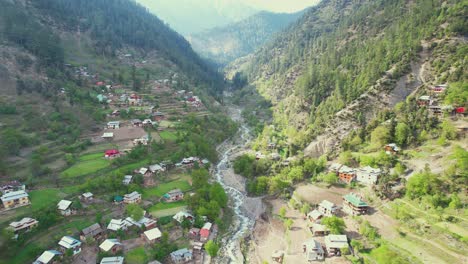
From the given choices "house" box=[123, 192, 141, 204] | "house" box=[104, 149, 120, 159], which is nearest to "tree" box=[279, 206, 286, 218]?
"house" box=[123, 192, 141, 204]

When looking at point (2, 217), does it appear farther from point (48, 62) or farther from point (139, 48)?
point (139, 48)

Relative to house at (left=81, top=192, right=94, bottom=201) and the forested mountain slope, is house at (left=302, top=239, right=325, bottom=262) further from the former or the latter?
house at (left=81, top=192, right=94, bottom=201)

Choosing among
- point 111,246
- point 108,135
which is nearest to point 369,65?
point 108,135

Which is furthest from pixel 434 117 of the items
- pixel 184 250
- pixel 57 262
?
pixel 57 262

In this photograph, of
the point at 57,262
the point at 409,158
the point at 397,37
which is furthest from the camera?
the point at 397,37

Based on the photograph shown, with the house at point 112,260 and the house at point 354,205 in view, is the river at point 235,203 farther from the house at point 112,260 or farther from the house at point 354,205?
the house at point 354,205

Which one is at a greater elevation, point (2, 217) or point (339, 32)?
point (339, 32)
